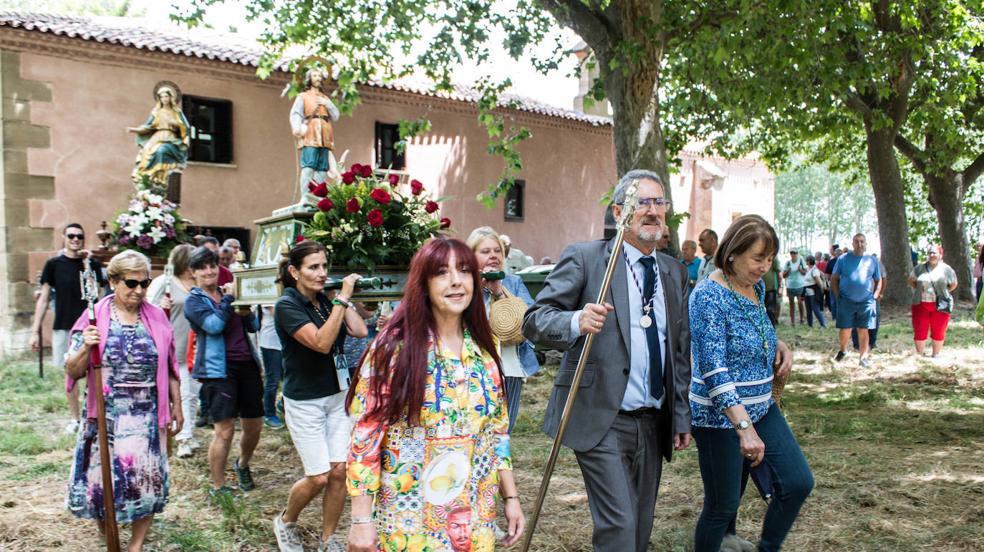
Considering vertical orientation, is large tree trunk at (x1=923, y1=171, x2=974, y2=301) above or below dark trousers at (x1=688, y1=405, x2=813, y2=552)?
above

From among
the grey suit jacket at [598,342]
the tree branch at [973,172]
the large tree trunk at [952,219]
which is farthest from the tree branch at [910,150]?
the grey suit jacket at [598,342]

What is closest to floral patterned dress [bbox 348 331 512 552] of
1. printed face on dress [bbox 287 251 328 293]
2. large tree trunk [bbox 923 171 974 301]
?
printed face on dress [bbox 287 251 328 293]

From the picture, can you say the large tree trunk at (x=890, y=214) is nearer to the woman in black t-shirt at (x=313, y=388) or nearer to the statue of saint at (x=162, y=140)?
the statue of saint at (x=162, y=140)

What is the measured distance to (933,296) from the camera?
474 inches

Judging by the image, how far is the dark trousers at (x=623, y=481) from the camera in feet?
11.1

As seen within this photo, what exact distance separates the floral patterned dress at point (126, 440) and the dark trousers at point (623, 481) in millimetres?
2563

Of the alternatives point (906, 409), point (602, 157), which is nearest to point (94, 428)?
point (906, 409)

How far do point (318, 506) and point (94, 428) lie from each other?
1937 mm

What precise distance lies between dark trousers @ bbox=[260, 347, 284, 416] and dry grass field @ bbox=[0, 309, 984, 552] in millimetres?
579

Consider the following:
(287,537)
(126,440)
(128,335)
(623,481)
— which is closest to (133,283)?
(128,335)

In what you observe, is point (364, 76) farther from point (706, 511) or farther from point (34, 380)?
point (706, 511)

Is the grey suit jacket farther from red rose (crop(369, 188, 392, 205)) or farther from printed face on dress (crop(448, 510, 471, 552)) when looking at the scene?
red rose (crop(369, 188, 392, 205))

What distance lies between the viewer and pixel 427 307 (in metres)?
2.95

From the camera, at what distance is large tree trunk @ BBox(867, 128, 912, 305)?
65.6 feet
